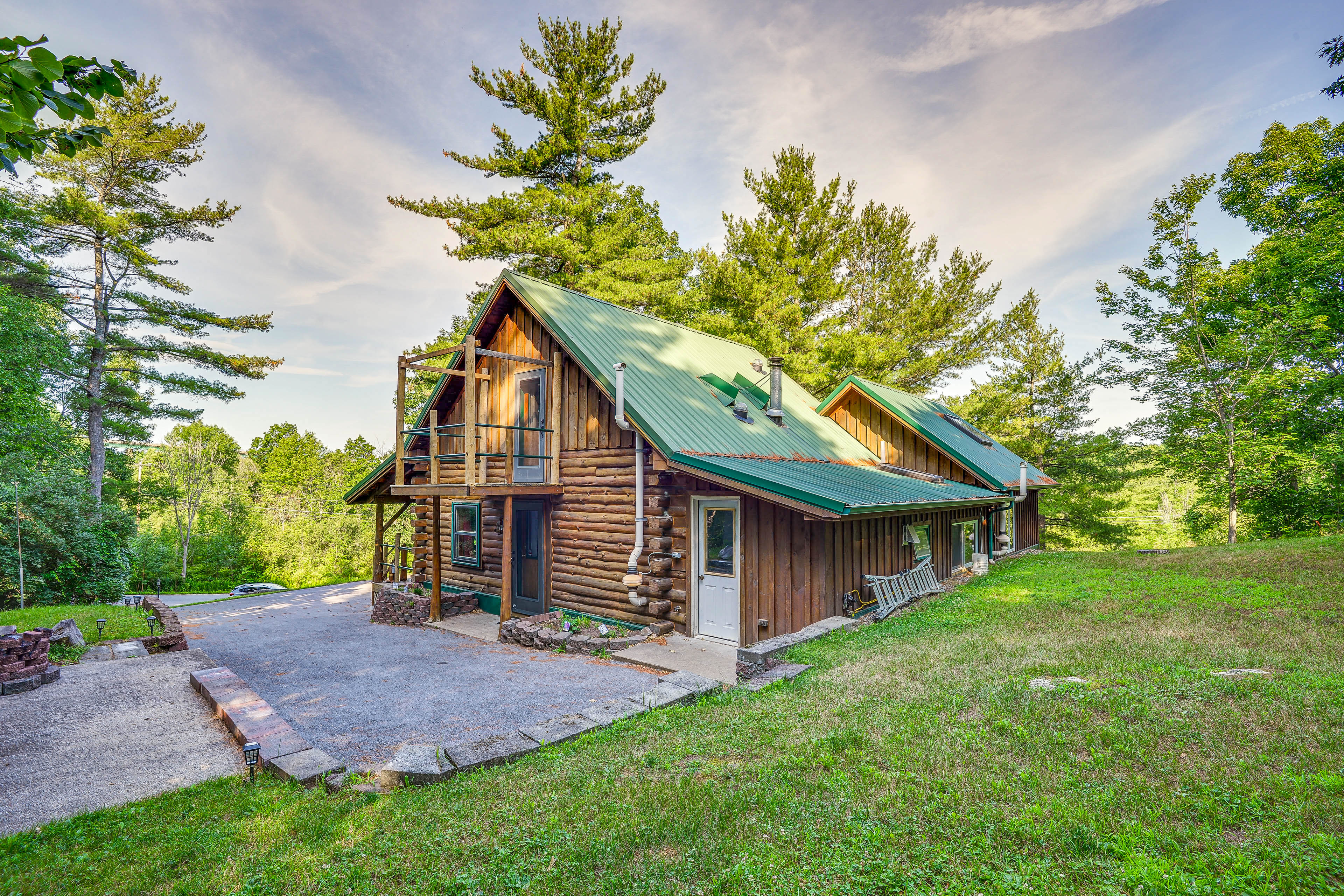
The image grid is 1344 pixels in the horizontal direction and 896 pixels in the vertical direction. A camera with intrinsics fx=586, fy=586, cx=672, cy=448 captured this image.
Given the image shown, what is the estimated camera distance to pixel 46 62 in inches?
101

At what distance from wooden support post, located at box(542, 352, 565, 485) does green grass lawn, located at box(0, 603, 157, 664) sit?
693 centimetres

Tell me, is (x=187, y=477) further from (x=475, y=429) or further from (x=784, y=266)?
(x=784, y=266)

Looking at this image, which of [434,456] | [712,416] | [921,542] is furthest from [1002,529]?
[434,456]

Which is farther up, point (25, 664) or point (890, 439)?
point (890, 439)

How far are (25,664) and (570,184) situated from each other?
1946 cm

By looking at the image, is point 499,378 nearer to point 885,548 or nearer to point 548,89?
point 885,548

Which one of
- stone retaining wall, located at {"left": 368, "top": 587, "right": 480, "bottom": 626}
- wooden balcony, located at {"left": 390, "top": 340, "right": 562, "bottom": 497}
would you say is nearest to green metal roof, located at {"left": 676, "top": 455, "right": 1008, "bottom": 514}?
wooden balcony, located at {"left": 390, "top": 340, "right": 562, "bottom": 497}

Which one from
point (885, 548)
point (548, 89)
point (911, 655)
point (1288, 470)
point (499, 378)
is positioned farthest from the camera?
point (548, 89)

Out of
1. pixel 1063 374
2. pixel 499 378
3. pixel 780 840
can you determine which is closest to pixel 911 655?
pixel 780 840

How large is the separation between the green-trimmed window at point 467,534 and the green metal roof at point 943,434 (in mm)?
10251

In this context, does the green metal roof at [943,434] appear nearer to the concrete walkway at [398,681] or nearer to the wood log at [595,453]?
the wood log at [595,453]

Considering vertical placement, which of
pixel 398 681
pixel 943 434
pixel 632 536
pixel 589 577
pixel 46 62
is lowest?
pixel 398 681

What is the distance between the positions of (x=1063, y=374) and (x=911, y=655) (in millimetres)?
28830

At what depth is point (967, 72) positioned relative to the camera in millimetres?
14445
